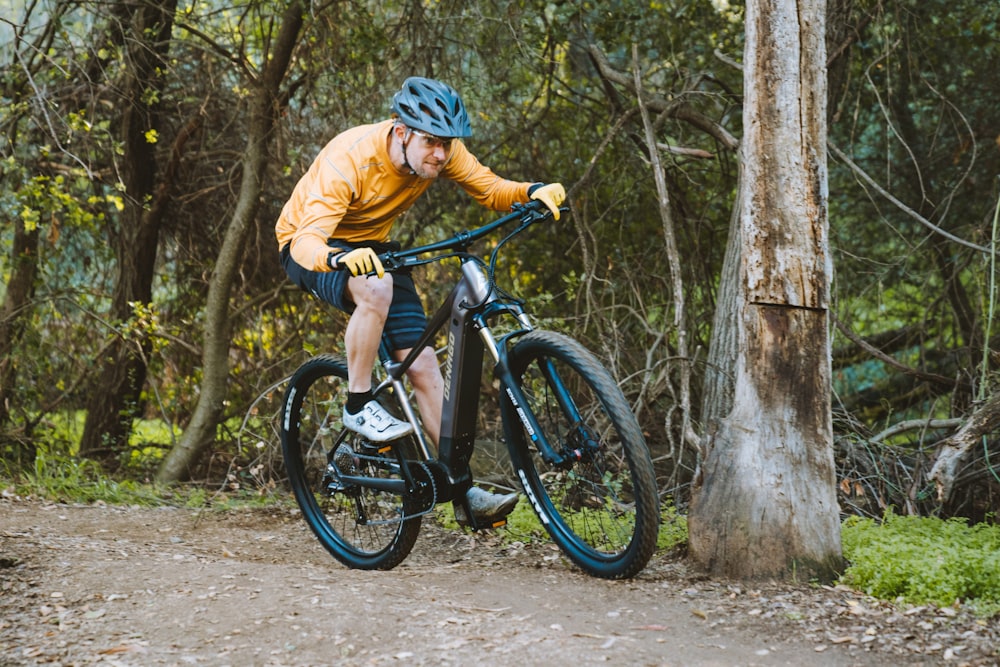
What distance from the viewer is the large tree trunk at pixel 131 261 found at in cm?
757

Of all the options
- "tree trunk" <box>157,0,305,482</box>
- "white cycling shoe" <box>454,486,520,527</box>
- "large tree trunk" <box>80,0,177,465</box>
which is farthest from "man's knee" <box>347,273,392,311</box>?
"large tree trunk" <box>80,0,177,465</box>

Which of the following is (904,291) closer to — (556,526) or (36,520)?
(556,526)

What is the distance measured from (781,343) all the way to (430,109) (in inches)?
64.8

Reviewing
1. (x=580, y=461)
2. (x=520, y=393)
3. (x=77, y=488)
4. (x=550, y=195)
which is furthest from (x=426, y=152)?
(x=77, y=488)

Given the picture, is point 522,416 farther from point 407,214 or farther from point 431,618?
point 407,214

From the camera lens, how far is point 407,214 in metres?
7.48

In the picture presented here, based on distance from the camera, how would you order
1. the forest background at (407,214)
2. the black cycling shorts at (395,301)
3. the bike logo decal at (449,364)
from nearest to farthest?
the bike logo decal at (449,364) → the black cycling shorts at (395,301) → the forest background at (407,214)

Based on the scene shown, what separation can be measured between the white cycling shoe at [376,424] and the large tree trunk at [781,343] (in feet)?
4.24

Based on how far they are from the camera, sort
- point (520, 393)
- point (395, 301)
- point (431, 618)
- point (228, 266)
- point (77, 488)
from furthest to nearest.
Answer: point (228, 266), point (77, 488), point (395, 301), point (520, 393), point (431, 618)

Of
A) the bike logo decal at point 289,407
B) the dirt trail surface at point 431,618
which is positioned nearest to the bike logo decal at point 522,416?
the dirt trail surface at point 431,618

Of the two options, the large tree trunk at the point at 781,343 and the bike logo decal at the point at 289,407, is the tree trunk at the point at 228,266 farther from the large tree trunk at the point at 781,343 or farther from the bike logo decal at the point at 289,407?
the large tree trunk at the point at 781,343

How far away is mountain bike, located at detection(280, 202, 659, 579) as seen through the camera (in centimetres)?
371

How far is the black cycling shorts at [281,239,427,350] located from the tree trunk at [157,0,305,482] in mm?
3022

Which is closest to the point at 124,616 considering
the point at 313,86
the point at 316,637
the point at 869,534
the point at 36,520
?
the point at 316,637
